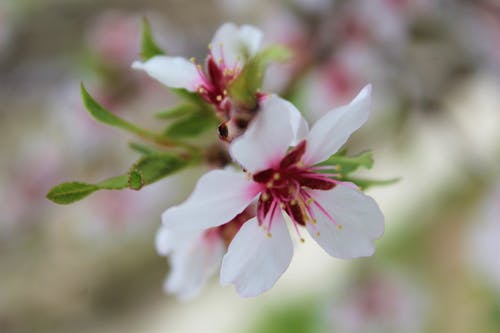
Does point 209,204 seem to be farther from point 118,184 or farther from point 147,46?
point 147,46

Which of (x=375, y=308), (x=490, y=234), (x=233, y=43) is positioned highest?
(x=233, y=43)

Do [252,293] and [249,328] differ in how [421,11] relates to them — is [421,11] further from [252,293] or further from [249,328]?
[249,328]

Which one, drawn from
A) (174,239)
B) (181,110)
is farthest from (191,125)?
(174,239)

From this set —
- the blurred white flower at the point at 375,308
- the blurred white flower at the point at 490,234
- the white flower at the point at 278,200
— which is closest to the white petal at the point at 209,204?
the white flower at the point at 278,200

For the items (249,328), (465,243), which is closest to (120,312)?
(249,328)

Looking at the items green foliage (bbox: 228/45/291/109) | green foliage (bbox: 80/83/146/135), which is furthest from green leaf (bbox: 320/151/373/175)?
green foliage (bbox: 80/83/146/135)

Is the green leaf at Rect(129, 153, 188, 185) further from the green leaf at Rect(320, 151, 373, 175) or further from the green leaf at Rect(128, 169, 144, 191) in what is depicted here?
the green leaf at Rect(320, 151, 373, 175)

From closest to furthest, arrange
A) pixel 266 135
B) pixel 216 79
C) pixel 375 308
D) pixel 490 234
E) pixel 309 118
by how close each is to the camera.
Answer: pixel 266 135, pixel 216 79, pixel 309 118, pixel 490 234, pixel 375 308
